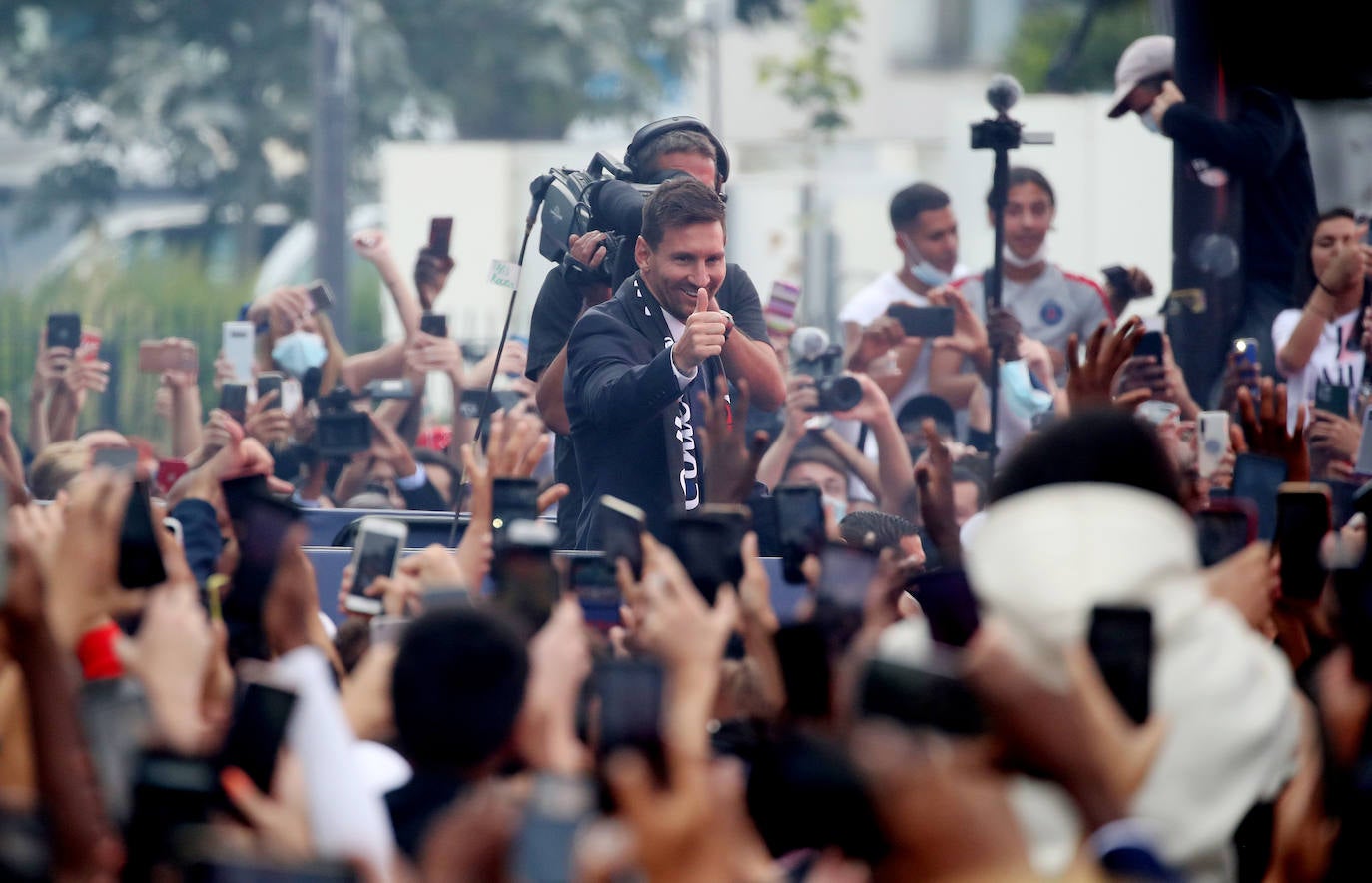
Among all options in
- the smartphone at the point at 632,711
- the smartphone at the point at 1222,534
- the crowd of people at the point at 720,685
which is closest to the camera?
the crowd of people at the point at 720,685

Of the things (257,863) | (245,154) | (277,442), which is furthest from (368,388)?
(245,154)

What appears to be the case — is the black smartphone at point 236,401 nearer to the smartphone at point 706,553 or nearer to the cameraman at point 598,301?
the cameraman at point 598,301

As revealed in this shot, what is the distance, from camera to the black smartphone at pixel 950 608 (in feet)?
9.09

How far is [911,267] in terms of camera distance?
24.4 feet

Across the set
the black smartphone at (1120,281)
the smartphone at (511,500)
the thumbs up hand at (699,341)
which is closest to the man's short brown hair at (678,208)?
the thumbs up hand at (699,341)

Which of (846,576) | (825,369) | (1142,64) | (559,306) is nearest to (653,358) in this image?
(559,306)

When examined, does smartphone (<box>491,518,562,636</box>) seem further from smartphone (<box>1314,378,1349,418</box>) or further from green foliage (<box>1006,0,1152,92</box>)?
green foliage (<box>1006,0,1152,92</box>)

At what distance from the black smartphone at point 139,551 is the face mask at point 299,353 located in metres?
4.83

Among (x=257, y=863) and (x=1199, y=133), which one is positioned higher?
(x=1199, y=133)

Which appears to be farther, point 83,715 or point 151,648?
point 151,648

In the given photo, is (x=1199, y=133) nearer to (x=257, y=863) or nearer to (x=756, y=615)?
(x=756, y=615)

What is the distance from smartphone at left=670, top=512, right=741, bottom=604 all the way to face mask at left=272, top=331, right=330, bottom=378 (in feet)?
16.3

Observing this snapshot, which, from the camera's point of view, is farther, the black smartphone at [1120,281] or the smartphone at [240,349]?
the smartphone at [240,349]

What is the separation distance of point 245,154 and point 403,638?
59.7 ft
